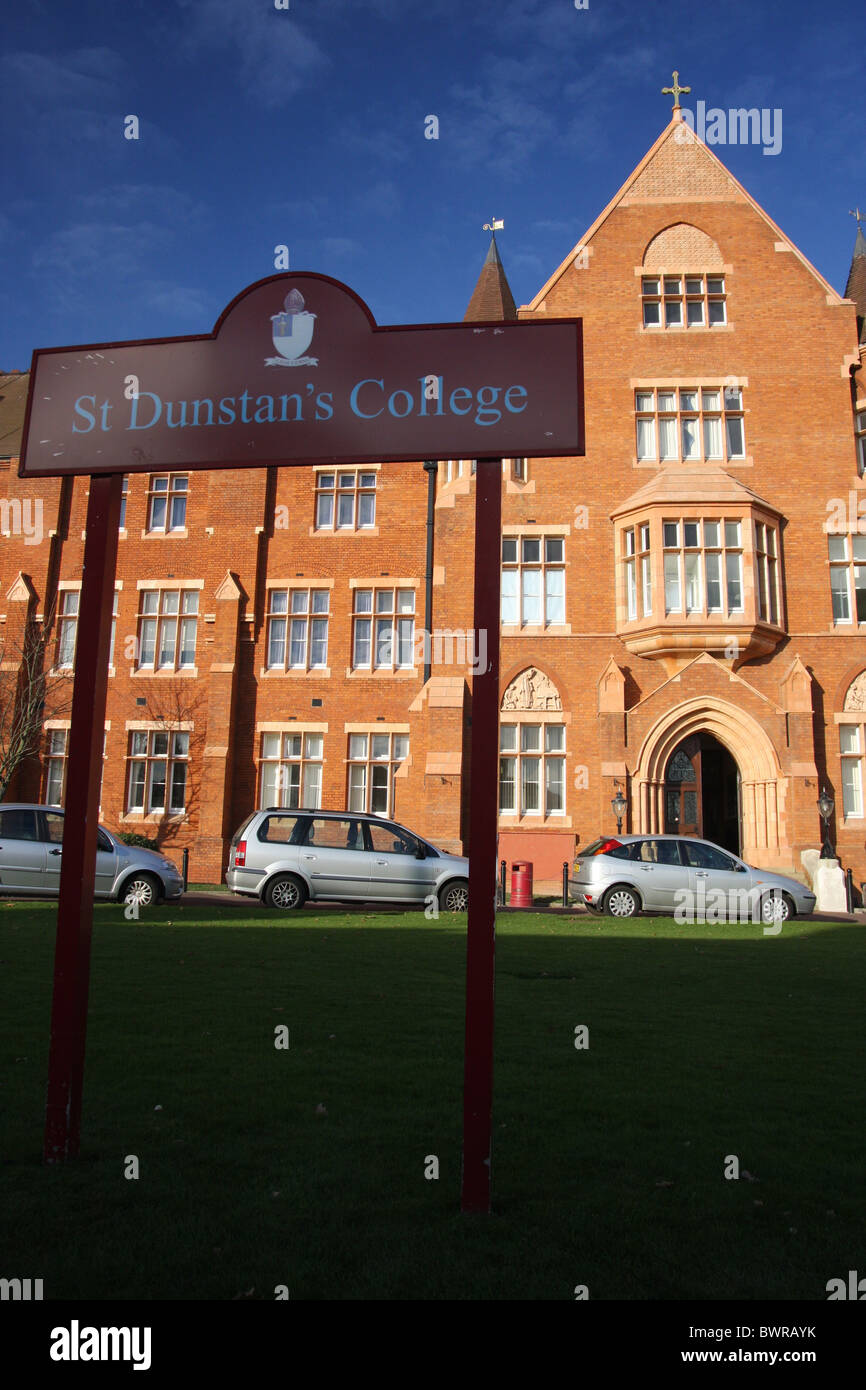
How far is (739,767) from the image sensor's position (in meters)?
23.9

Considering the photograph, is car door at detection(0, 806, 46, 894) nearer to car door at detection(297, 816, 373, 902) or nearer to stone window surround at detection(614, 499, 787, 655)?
car door at detection(297, 816, 373, 902)

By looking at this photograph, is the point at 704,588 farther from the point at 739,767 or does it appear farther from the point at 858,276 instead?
the point at 858,276

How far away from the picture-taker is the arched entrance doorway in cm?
2509

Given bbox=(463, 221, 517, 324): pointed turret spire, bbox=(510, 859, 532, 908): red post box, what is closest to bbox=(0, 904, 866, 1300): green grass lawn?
bbox=(510, 859, 532, 908): red post box

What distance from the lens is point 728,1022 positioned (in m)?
7.32

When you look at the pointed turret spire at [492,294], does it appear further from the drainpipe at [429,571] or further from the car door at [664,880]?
the car door at [664,880]

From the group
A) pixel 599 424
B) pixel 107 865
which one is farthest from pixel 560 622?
pixel 107 865

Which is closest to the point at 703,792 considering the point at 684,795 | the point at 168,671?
the point at 684,795

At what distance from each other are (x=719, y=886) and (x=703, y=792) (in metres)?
9.58

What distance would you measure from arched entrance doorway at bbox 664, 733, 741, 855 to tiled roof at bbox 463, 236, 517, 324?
45.6ft

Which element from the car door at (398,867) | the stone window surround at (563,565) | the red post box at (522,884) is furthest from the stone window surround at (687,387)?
the car door at (398,867)

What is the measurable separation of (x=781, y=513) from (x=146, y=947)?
20.1 metres
